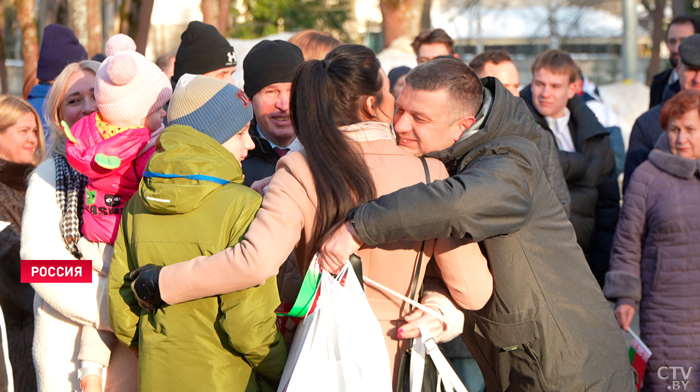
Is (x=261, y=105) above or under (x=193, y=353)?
above

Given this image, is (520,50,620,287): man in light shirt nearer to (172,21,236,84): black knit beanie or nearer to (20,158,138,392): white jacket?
(172,21,236,84): black knit beanie

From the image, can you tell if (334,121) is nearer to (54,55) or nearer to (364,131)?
(364,131)

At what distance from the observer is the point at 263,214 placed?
2359 mm

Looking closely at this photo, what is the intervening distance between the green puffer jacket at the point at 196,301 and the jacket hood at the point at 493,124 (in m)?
0.74

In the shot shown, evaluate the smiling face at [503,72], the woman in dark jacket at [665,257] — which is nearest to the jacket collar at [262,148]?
the smiling face at [503,72]

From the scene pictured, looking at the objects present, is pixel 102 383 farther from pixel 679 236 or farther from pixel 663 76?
pixel 663 76

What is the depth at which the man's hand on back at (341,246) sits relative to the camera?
2375 millimetres

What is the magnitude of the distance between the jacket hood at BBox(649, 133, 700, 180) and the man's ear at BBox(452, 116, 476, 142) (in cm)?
221


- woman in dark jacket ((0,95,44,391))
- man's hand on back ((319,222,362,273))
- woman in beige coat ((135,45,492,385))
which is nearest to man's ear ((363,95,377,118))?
woman in beige coat ((135,45,492,385))

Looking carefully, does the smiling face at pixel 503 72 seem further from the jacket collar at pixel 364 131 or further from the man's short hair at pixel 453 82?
the jacket collar at pixel 364 131

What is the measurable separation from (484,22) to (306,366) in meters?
31.2


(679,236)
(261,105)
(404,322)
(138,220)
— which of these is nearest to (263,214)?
(138,220)

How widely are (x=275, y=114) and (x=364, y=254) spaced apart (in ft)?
4.47

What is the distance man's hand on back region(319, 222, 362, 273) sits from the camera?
2375 millimetres
